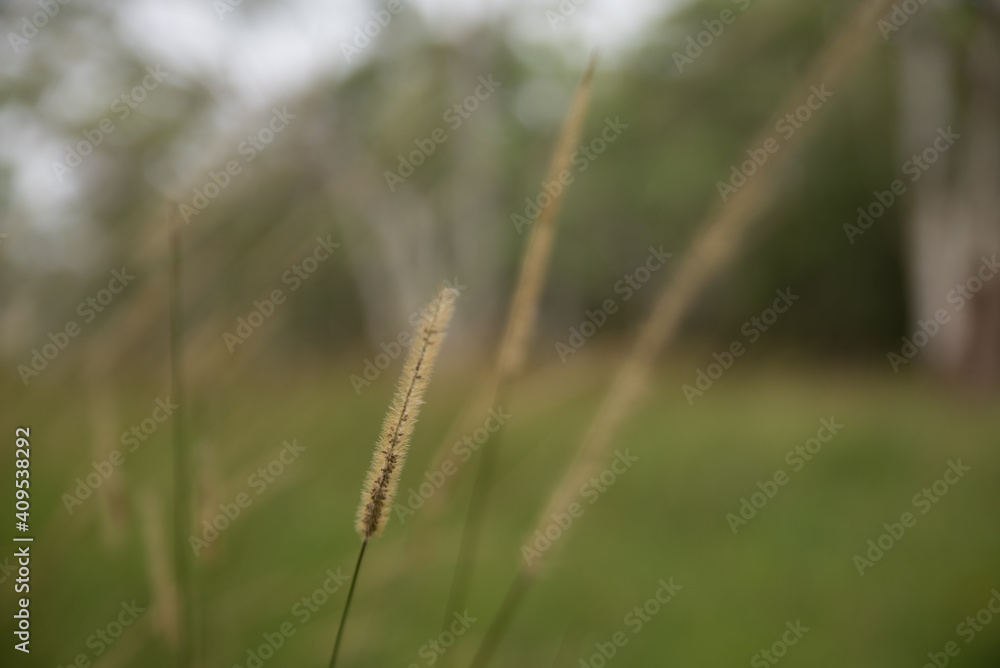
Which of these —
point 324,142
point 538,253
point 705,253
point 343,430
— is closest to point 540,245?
point 538,253

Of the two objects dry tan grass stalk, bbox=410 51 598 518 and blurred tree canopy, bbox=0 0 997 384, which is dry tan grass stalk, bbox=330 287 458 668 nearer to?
dry tan grass stalk, bbox=410 51 598 518

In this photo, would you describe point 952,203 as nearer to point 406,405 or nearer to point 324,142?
point 324,142

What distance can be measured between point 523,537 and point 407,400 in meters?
2.04

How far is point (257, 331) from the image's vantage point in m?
1.22

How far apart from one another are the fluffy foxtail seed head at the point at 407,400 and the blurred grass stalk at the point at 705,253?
26cm

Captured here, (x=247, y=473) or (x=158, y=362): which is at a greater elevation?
(x=158, y=362)

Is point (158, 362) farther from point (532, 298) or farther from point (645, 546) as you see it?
point (645, 546)

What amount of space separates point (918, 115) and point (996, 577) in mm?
9504

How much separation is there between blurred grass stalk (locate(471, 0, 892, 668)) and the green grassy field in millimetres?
232

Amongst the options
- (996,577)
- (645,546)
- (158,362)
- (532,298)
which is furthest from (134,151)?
(996,577)

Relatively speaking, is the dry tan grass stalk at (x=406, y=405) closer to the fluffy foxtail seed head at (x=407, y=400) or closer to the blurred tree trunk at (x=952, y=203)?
the fluffy foxtail seed head at (x=407, y=400)

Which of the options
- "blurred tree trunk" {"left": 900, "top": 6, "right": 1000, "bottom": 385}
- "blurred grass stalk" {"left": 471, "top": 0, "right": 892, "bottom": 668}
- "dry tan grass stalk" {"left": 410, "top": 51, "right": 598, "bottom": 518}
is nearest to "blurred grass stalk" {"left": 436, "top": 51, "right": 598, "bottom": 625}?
"dry tan grass stalk" {"left": 410, "top": 51, "right": 598, "bottom": 518}

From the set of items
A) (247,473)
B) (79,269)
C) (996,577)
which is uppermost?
(79,269)

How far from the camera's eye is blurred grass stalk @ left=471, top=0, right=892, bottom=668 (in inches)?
21.2
